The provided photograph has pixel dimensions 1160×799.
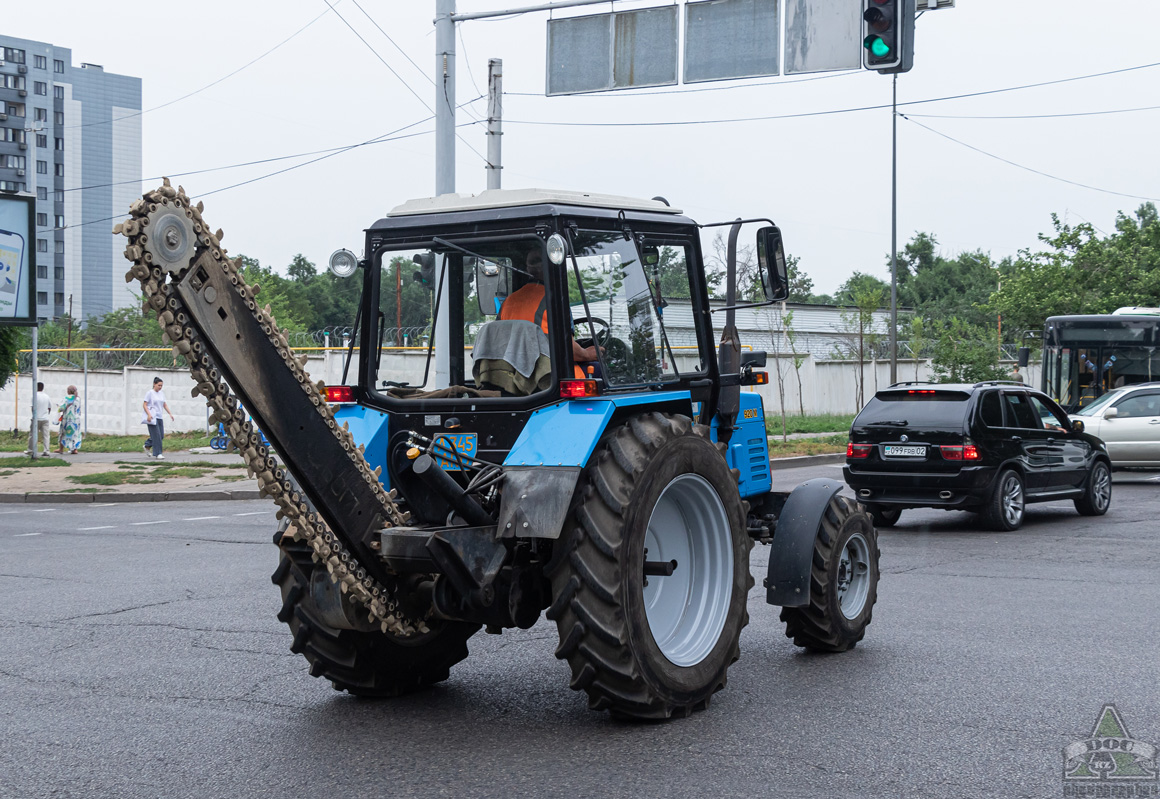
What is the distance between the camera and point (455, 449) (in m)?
5.71

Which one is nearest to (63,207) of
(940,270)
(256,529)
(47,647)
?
(940,270)

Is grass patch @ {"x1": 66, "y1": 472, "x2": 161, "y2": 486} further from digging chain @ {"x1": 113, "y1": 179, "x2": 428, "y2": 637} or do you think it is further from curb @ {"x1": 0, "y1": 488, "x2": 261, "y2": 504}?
digging chain @ {"x1": 113, "y1": 179, "x2": 428, "y2": 637}

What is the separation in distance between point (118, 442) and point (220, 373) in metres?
27.7

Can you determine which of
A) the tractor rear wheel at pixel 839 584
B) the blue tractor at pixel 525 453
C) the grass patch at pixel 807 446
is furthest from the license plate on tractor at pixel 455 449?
the grass patch at pixel 807 446

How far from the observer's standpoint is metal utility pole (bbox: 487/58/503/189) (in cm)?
1898

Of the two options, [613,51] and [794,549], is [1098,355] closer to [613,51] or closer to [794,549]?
[613,51]

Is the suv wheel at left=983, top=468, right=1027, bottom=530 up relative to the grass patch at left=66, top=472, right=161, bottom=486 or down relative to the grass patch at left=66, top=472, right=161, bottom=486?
up

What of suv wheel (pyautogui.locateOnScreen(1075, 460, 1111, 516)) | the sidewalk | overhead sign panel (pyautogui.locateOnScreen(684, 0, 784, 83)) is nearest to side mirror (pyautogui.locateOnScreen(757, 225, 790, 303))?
overhead sign panel (pyautogui.locateOnScreen(684, 0, 784, 83))

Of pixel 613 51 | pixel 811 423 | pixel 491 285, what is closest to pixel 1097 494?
pixel 613 51

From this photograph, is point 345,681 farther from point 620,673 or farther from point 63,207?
point 63,207

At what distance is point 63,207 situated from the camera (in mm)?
103875

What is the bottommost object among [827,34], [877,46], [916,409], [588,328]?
[916,409]

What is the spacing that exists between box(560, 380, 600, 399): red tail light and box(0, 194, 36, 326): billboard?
20.0m

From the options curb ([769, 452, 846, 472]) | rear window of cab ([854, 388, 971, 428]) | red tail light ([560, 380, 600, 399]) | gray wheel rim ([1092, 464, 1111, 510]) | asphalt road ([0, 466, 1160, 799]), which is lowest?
curb ([769, 452, 846, 472])
